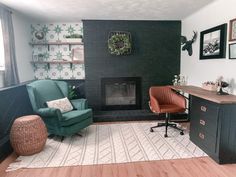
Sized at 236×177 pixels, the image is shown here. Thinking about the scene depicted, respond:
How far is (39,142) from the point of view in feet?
9.02

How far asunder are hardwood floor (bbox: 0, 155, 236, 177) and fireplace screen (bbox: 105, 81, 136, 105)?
7.45 feet

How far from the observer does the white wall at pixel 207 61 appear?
2810 millimetres

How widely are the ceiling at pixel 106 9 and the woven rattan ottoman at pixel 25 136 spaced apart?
1.89 metres

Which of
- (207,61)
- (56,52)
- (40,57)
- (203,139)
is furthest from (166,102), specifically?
(40,57)

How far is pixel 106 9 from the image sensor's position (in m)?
3.48

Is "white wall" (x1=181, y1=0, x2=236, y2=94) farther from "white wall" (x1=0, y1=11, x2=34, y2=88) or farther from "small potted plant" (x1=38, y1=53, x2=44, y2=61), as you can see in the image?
"white wall" (x1=0, y1=11, x2=34, y2=88)

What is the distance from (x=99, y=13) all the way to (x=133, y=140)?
2.51m

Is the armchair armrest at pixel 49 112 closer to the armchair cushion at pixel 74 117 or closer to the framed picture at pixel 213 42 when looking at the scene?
the armchair cushion at pixel 74 117

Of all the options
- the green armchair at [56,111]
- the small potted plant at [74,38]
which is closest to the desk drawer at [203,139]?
the green armchair at [56,111]

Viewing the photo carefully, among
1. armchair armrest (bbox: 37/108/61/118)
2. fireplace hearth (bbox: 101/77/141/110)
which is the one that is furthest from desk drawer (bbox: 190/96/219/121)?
armchair armrest (bbox: 37/108/61/118)

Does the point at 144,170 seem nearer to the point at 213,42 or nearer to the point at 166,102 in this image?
the point at 166,102

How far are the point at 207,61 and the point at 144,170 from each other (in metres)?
2.28

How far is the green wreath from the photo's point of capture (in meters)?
4.25

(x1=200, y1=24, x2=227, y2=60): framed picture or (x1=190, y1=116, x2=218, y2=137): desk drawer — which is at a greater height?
(x1=200, y1=24, x2=227, y2=60): framed picture
